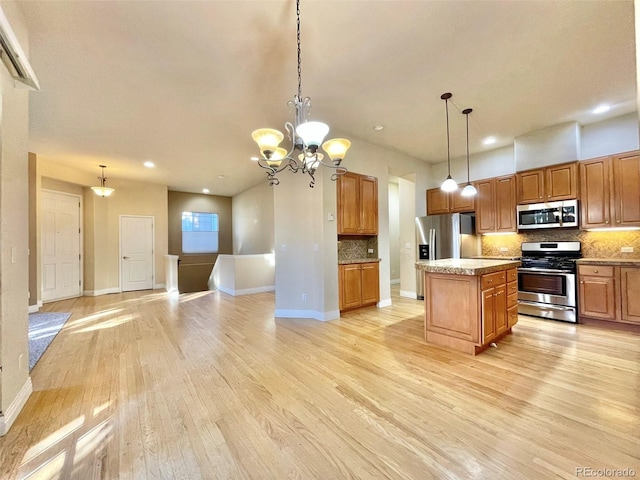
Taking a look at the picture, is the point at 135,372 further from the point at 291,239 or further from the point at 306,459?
the point at 291,239

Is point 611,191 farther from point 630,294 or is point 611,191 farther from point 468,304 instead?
point 468,304

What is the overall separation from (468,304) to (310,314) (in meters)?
2.36

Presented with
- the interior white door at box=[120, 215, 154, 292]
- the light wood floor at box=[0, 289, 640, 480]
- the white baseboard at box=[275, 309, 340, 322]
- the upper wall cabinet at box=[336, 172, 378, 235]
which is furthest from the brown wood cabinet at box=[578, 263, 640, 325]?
the interior white door at box=[120, 215, 154, 292]

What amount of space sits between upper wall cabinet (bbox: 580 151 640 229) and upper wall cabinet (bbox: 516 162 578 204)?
0.12 m

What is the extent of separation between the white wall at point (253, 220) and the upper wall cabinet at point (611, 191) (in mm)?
6166

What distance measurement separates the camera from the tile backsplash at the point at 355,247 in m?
4.92

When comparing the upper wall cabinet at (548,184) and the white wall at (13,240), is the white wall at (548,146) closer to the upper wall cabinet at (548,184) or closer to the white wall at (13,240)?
the upper wall cabinet at (548,184)

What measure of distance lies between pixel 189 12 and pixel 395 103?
2.45m

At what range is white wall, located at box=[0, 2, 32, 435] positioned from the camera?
1.79m

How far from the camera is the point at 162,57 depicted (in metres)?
2.53

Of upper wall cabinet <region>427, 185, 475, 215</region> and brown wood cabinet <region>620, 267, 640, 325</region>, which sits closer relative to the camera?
brown wood cabinet <region>620, 267, 640, 325</region>

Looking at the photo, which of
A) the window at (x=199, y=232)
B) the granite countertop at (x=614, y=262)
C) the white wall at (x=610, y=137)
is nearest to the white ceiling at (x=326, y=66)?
the white wall at (x=610, y=137)

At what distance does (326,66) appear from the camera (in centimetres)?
269

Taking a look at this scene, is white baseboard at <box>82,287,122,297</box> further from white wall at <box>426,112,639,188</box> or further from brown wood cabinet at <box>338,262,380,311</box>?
white wall at <box>426,112,639,188</box>
